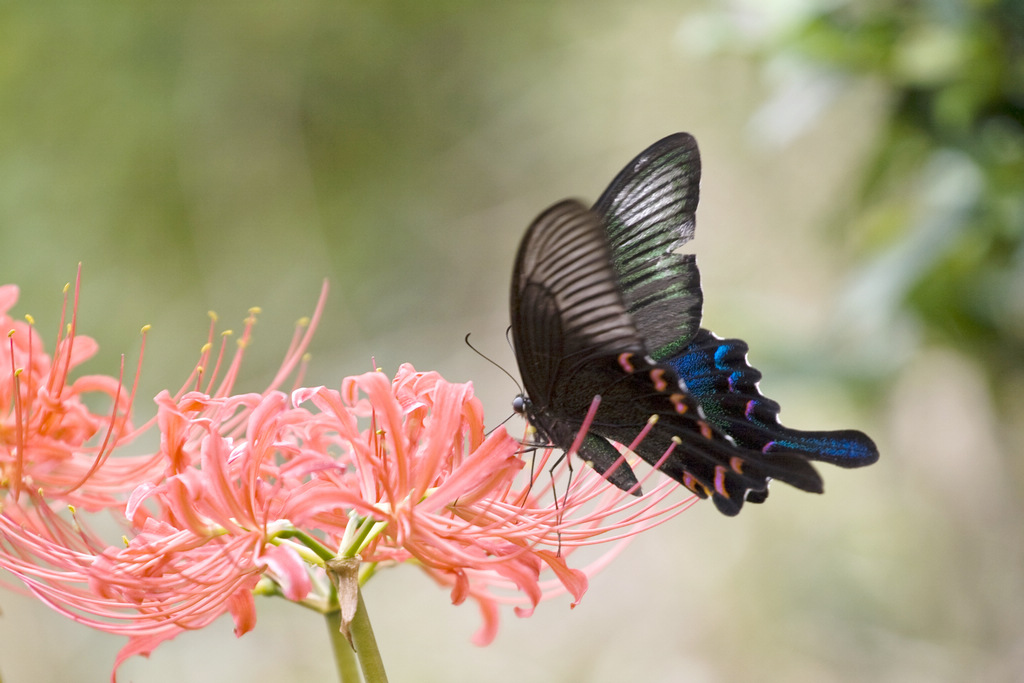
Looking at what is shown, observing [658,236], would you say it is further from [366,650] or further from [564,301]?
[366,650]

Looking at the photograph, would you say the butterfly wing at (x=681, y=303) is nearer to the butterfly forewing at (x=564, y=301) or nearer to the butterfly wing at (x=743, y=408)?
the butterfly wing at (x=743, y=408)

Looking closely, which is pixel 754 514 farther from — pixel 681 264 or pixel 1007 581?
pixel 681 264

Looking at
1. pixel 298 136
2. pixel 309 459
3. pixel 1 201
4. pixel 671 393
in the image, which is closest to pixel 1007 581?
pixel 671 393

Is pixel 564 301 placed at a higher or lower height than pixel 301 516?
higher

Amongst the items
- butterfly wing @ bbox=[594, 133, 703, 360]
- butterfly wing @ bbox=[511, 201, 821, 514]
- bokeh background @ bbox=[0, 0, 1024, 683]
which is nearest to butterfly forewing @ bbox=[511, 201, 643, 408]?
butterfly wing @ bbox=[511, 201, 821, 514]

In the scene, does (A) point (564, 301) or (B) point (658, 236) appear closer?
(A) point (564, 301)

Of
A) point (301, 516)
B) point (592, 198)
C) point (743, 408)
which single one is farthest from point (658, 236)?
point (592, 198)
